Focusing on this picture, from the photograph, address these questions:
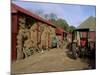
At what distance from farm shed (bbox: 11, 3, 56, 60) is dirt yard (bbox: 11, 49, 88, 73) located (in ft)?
0.23

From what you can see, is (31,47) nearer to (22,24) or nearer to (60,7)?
(22,24)

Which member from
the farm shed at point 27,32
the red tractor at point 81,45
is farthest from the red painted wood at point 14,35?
the red tractor at point 81,45

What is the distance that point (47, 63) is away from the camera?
2.56 meters

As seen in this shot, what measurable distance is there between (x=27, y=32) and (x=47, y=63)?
1.45 ft

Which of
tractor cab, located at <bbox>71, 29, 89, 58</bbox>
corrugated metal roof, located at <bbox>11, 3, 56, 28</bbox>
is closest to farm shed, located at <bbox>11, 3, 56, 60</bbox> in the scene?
corrugated metal roof, located at <bbox>11, 3, 56, 28</bbox>

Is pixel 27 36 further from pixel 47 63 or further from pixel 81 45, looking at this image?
pixel 81 45

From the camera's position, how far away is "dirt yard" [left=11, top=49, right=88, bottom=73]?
2.44 metres

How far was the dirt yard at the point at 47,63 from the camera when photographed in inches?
96.2

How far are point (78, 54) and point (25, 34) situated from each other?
736 millimetres

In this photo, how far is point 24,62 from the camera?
2.45 m

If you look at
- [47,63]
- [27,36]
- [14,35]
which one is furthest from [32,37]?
[47,63]

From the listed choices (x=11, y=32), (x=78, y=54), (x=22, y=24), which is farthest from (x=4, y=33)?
(x=78, y=54)

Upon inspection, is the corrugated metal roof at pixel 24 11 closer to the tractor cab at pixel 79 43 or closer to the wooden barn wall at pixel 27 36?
the wooden barn wall at pixel 27 36

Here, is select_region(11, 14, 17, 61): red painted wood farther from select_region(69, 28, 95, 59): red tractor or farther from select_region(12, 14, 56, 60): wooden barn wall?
select_region(69, 28, 95, 59): red tractor
